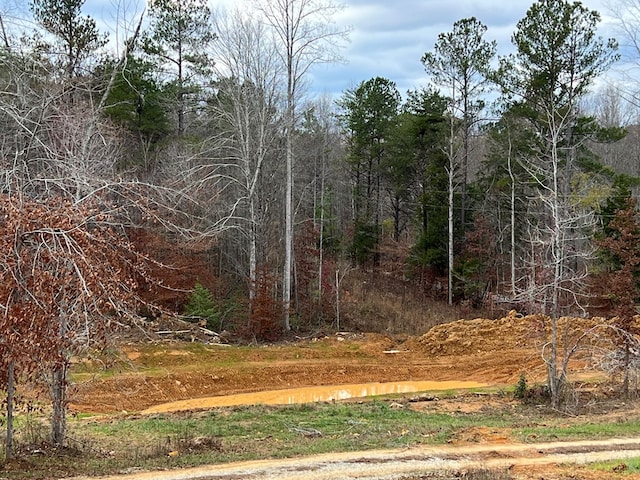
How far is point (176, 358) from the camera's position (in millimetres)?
20906

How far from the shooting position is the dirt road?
8.82 m

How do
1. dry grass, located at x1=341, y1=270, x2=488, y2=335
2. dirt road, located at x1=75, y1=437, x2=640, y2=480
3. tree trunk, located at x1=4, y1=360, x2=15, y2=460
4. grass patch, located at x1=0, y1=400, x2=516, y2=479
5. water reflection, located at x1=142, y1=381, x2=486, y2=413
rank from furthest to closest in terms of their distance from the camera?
dry grass, located at x1=341, y1=270, x2=488, y2=335 → water reflection, located at x1=142, y1=381, x2=486, y2=413 → grass patch, located at x1=0, y1=400, x2=516, y2=479 → dirt road, located at x1=75, y1=437, x2=640, y2=480 → tree trunk, located at x1=4, y1=360, x2=15, y2=460

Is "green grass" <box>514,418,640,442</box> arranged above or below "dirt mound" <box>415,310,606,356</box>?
below

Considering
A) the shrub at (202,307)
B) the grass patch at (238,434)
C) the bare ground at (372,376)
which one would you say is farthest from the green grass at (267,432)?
the shrub at (202,307)

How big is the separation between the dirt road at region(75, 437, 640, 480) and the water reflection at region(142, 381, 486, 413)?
7.38 meters

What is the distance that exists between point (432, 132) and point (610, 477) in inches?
1179

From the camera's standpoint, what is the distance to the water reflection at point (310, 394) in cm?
1732

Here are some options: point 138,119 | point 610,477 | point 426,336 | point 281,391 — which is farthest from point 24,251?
point 138,119

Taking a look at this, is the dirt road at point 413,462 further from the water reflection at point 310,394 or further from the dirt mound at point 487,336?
the dirt mound at point 487,336

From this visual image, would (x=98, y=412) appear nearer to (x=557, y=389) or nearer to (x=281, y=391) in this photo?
(x=281, y=391)

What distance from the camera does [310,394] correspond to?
61.8ft

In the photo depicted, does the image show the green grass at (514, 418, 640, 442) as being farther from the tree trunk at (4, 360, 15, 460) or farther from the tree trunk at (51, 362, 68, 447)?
the tree trunk at (4, 360, 15, 460)

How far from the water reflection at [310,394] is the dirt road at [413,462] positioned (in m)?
7.38

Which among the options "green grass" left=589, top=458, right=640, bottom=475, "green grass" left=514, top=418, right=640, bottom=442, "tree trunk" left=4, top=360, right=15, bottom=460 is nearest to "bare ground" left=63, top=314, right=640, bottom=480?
"green grass" left=589, top=458, right=640, bottom=475
